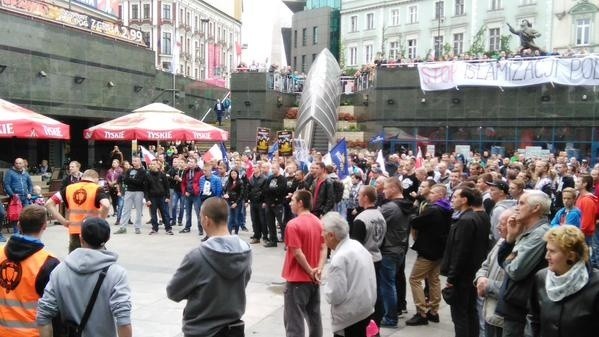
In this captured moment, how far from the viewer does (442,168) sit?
500 inches

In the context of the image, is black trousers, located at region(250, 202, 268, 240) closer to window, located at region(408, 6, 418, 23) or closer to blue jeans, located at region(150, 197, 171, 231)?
blue jeans, located at region(150, 197, 171, 231)

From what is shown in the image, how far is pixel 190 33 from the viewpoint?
83.9 m

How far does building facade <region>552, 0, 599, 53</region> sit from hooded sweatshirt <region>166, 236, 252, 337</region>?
4970 centimetres

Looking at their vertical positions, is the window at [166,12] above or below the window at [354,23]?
above

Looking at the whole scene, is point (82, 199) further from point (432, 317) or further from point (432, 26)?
point (432, 26)

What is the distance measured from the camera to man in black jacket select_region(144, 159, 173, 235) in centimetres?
1362

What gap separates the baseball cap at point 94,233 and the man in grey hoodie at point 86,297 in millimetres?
73

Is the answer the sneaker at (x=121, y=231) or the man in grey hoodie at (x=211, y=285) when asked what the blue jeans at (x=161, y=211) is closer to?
the sneaker at (x=121, y=231)

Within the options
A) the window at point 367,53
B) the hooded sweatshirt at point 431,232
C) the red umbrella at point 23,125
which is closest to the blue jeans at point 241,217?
the red umbrella at point 23,125

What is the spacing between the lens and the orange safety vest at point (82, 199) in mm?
7586

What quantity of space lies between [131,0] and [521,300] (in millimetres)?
82311

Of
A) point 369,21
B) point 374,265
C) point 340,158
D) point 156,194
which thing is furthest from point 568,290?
point 369,21

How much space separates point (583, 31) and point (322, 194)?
45.8m

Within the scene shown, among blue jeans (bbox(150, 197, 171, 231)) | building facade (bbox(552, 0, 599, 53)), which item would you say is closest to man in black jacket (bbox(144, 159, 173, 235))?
blue jeans (bbox(150, 197, 171, 231))
